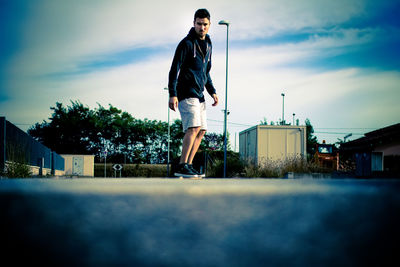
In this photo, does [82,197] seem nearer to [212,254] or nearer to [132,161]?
[212,254]

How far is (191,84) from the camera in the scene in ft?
12.1

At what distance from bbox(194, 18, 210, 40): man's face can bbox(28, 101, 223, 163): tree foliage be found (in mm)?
45429

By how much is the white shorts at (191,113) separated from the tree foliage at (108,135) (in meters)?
45.5

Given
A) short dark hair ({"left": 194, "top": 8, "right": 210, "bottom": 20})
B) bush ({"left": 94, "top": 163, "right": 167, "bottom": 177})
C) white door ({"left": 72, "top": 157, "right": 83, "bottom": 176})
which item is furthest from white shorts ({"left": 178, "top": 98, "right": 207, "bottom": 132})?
bush ({"left": 94, "top": 163, "right": 167, "bottom": 177})

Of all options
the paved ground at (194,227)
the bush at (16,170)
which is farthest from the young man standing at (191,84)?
the bush at (16,170)

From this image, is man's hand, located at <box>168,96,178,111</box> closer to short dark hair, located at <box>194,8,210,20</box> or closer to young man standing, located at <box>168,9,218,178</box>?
young man standing, located at <box>168,9,218,178</box>

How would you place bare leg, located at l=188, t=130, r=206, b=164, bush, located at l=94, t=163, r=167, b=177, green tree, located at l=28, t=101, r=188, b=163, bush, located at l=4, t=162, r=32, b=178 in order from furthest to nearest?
green tree, located at l=28, t=101, r=188, b=163 → bush, located at l=94, t=163, r=167, b=177 → bush, located at l=4, t=162, r=32, b=178 → bare leg, located at l=188, t=130, r=206, b=164

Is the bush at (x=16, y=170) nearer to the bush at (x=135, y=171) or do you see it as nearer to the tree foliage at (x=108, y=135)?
the bush at (x=135, y=171)

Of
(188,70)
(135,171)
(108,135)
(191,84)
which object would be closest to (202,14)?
(188,70)

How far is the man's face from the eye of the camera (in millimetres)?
3693

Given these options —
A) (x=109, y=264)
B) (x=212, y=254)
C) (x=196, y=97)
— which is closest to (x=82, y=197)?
(x=109, y=264)

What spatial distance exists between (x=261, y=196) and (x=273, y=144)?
59.4 ft

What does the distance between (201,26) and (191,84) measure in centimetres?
65

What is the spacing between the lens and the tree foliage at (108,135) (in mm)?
51094
